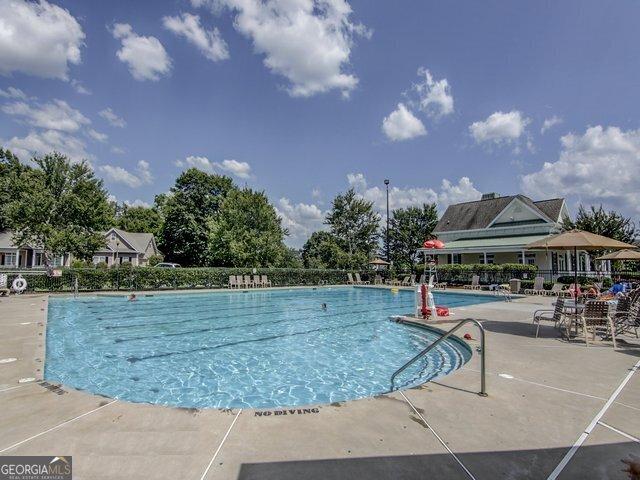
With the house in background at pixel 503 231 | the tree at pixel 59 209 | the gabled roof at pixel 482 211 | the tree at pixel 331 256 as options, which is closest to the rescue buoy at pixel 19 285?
the tree at pixel 59 209

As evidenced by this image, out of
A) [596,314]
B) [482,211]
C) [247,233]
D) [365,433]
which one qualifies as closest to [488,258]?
[482,211]

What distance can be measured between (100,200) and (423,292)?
83.9ft

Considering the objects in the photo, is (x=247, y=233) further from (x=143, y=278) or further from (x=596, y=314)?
(x=596, y=314)

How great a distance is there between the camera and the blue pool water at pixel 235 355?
6480 mm

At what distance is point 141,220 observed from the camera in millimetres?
62000

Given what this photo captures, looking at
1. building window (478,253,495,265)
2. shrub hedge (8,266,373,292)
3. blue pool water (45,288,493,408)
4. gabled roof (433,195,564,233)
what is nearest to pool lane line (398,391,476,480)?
blue pool water (45,288,493,408)

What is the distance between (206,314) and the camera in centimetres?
1466

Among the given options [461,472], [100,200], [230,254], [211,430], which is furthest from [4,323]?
[230,254]

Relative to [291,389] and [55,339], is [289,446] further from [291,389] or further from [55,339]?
[55,339]

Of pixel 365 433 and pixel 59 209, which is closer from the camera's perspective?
pixel 365 433

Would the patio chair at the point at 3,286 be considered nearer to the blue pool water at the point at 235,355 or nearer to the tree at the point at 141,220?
the blue pool water at the point at 235,355

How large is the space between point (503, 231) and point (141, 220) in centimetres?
5711

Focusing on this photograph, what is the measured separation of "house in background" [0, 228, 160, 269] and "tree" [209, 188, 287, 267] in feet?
49.1

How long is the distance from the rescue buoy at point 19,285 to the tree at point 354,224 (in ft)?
102
